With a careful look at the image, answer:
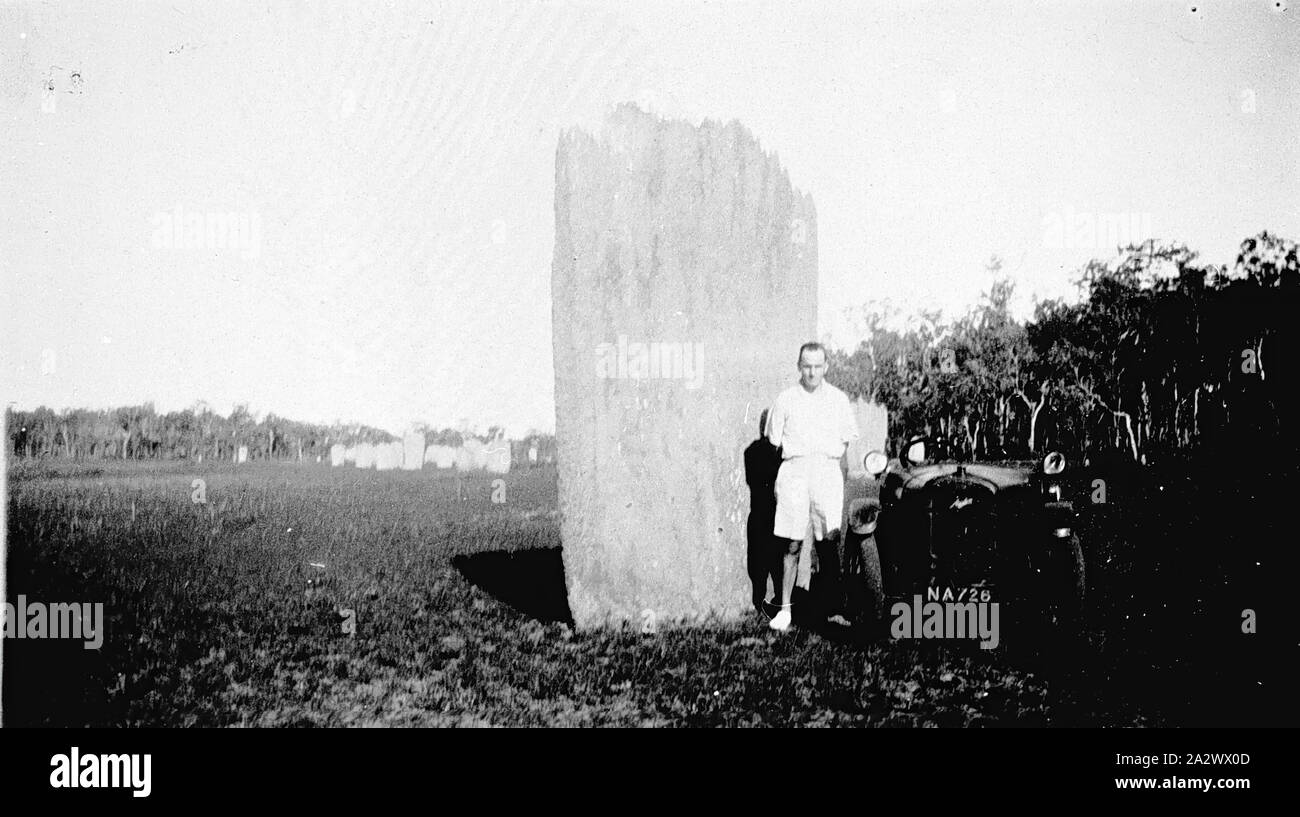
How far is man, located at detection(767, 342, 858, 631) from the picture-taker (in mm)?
5188

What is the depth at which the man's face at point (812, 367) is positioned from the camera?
5266 millimetres

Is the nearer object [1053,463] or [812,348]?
[1053,463]

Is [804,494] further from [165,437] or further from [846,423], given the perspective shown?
[165,437]

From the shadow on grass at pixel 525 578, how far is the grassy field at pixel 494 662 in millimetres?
34

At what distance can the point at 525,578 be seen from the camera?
23.0 feet

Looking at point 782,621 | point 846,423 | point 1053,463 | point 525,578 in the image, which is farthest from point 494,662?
point 1053,463

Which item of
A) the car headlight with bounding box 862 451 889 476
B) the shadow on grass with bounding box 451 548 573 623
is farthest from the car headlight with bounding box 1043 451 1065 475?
the shadow on grass with bounding box 451 548 573 623

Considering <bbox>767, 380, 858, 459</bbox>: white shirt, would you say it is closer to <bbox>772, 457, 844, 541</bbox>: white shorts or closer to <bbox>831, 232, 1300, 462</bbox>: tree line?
<bbox>772, 457, 844, 541</bbox>: white shorts

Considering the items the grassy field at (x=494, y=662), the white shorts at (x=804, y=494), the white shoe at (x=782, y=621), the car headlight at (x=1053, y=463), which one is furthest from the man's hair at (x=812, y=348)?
the grassy field at (x=494, y=662)

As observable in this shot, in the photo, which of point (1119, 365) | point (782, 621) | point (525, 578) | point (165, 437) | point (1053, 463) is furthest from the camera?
point (1119, 365)

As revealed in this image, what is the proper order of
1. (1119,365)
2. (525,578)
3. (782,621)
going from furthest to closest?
(1119,365) → (525,578) → (782,621)

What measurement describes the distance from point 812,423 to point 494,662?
2.52 m
